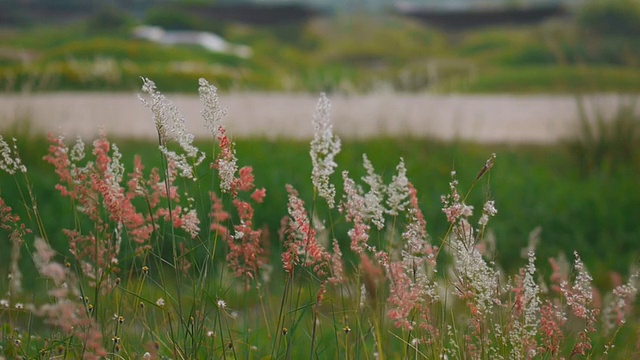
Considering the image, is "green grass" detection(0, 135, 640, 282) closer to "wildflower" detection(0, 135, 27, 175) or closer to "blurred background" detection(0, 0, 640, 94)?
"wildflower" detection(0, 135, 27, 175)

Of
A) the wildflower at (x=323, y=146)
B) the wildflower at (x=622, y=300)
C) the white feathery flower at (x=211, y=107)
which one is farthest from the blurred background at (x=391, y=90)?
the white feathery flower at (x=211, y=107)

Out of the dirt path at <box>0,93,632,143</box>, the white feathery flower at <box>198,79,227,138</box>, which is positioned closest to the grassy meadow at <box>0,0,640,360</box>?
the white feathery flower at <box>198,79,227,138</box>

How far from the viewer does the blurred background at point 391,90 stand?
680cm

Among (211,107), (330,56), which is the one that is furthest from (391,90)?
(330,56)

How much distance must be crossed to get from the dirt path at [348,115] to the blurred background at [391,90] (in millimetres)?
52

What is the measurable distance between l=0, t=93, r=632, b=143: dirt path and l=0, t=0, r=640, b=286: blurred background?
52 mm

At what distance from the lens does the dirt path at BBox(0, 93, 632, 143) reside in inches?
341

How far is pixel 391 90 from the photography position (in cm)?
917

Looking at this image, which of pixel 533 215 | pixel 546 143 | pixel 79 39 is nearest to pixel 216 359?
pixel 533 215

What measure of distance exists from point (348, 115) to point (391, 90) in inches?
42.7

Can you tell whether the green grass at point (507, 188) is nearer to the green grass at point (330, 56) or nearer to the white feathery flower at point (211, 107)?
the white feathery flower at point (211, 107)

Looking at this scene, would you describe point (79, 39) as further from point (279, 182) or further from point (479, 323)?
point (479, 323)

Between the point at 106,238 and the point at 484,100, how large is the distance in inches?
542

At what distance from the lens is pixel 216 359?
274cm
